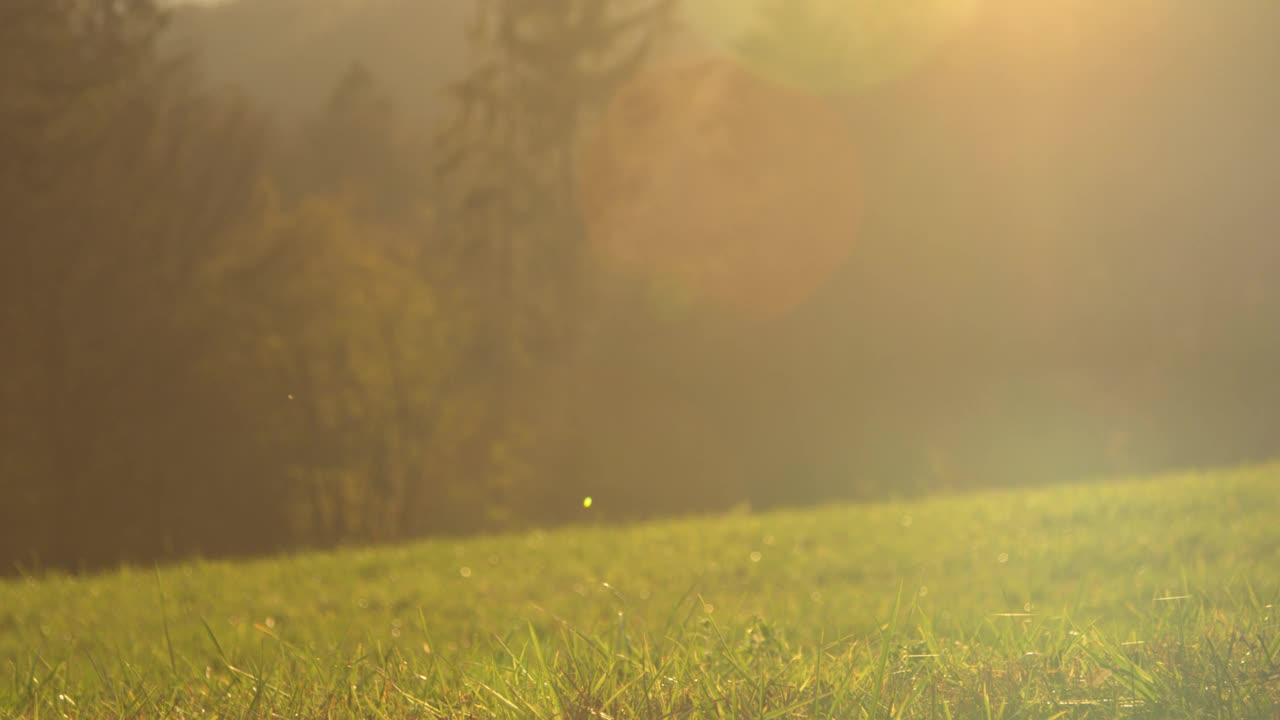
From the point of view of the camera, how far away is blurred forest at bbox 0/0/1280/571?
79.5ft

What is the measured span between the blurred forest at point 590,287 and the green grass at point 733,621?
46.7 ft

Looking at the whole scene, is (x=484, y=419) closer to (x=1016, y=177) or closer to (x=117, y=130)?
(x=117, y=130)

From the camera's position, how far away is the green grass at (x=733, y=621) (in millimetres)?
2707

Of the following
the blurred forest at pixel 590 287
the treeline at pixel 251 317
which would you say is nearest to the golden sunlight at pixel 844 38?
the blurred forest at pixel 590 287

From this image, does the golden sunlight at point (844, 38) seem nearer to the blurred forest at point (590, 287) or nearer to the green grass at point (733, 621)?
the blurred forest at point (590, 287)

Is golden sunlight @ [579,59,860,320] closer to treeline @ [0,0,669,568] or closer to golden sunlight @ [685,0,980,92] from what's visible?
golden sunlight @ [685,0,980,92]

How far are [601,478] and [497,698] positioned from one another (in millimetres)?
30530

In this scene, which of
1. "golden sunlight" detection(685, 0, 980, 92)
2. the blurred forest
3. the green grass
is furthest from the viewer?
"golden sunlight" detection(685, 0, 980, 92)

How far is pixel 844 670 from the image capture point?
296cm

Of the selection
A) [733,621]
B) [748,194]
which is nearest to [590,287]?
[748,194]

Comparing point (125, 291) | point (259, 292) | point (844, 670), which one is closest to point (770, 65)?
point (259, 292)

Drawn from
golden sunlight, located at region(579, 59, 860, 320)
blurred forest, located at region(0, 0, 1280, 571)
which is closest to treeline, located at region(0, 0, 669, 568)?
blurred forest, located at region(0, 0, 1280, 571)

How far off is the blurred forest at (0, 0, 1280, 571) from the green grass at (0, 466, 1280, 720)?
1423cm

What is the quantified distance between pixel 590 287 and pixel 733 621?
2674cm
